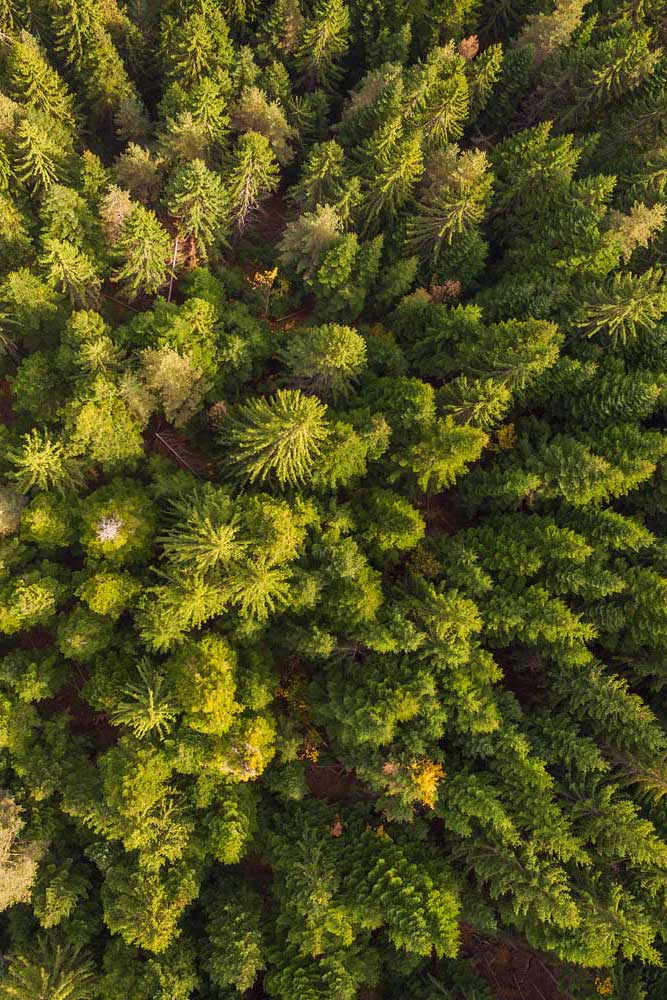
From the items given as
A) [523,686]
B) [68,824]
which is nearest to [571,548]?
[523,686]

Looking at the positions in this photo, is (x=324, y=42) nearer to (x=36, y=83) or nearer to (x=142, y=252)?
(x=36, y=83)

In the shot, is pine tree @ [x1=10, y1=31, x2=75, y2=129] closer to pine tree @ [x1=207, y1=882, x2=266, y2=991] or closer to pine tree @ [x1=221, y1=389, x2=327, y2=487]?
pine tree @ [x1=221, y1=389, x2=327, y2=487]

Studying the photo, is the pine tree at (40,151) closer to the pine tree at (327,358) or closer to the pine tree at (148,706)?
the pine tree at (327,358)

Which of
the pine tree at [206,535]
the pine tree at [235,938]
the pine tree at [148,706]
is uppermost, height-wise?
the pine tree at [206,535]

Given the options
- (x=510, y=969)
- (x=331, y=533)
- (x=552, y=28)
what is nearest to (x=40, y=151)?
(x=331, y=533)

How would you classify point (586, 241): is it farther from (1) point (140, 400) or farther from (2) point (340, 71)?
(1) point (140, 400)

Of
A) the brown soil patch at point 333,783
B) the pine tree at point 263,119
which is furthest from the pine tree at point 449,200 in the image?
the brown soil patch at point 333,783

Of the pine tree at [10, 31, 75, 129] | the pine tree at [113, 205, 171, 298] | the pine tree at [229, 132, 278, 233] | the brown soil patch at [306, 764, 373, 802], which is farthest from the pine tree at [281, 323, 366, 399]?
the pine tree at [10, 31, 75, 129]

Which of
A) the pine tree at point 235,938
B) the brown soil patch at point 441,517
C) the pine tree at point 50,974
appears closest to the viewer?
the pine tree at point 50,974
